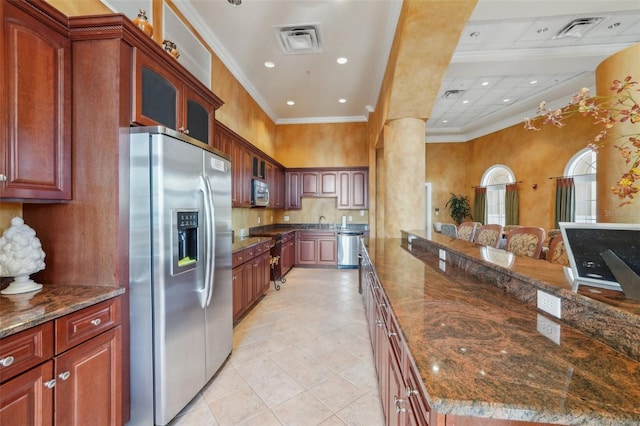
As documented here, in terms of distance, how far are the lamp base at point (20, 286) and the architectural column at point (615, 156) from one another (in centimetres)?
538

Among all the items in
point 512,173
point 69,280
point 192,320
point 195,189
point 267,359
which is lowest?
point 267,359

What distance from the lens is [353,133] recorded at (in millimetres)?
6660

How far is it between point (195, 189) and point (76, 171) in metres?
0.64

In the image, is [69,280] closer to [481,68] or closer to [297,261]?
[297,261]

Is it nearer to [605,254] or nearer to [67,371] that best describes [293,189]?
[67,371]

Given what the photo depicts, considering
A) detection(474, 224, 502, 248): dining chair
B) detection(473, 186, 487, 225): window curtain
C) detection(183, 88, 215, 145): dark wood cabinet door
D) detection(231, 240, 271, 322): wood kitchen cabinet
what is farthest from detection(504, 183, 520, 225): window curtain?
detection(183, 88, 215, 145): dark wood cabinet door

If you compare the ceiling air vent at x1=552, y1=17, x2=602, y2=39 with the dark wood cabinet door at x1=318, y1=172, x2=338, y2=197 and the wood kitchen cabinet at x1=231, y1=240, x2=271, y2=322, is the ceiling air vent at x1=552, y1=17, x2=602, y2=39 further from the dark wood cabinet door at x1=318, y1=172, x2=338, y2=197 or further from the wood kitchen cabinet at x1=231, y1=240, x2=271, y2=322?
the wood kitchen cabinet at x1=231, y1=240, x2=271, y2=322

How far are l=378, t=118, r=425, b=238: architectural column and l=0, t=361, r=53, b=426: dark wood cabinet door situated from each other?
373 centimetres

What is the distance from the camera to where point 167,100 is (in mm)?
2008

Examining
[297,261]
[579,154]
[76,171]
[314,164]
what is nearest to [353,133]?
[314,164]

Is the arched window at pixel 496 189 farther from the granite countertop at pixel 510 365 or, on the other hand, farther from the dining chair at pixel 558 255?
the granite countertop at pixel 510 365

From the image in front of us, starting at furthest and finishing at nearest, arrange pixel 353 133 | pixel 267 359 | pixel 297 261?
pixel 353 133
pixel 297 261
pixel 267 359

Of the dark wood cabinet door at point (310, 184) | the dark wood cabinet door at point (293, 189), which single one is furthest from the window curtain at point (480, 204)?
the dark wood cabinet door at point (293, 189)

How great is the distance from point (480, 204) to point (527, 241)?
6.28 m
